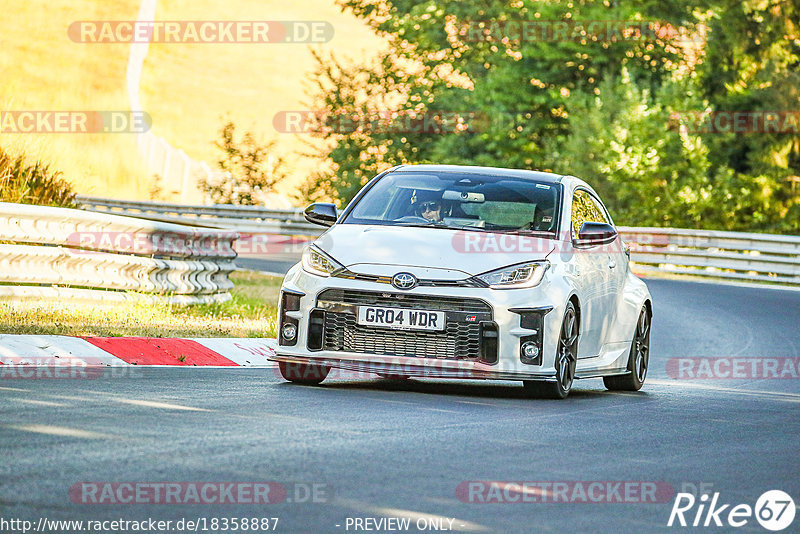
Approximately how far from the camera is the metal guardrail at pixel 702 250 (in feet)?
93.6

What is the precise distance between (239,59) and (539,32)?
3078 cm

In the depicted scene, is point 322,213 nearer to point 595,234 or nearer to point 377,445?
point 595,234

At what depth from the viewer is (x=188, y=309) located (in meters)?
14.6

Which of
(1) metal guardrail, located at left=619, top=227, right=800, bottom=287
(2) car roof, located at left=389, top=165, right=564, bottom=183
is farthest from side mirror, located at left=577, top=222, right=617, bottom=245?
(1) metal guardrail, located at left=619, top=227, right=800, bottom=287

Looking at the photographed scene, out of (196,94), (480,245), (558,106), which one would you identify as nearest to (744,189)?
(558,106)

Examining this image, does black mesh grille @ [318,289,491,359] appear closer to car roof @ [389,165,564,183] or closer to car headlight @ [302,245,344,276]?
car headlight @ [302,245,344,276]

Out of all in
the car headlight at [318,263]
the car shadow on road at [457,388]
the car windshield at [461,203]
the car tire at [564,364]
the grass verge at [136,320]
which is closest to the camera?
the car headlight at [318,263]

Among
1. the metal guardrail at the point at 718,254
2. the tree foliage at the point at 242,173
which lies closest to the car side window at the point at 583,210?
the metal guardrail at the point at 718,254

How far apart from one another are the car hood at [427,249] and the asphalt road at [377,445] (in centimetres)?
88

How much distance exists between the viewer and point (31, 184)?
1730cm

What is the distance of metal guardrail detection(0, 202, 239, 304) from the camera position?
12.4 m

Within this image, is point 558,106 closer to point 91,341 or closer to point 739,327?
point 739,327

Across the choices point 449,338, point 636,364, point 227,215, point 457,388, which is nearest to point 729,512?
point 449,338

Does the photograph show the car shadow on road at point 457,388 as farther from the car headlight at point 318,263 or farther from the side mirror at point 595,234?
the side mirror at point 595,234
